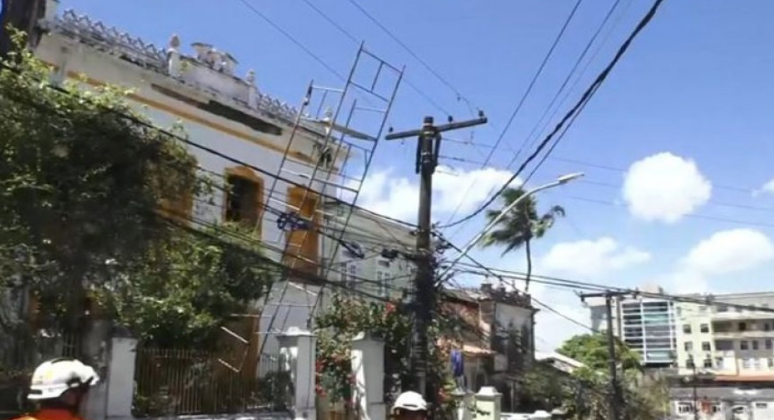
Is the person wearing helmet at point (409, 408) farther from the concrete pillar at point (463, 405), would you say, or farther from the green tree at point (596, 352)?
the green tree at point (596, 352)

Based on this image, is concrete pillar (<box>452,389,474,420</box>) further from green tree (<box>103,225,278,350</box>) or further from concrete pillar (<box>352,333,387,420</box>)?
green tree (<box>103,225,278,350</box>)

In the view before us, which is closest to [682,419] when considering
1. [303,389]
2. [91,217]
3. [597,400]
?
[597,400]

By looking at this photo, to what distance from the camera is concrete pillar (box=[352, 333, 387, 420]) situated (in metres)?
13.7

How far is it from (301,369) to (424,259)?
8.92 ft

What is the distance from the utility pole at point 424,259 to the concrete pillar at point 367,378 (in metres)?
0.75

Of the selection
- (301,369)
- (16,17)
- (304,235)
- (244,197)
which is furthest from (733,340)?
(16,17)

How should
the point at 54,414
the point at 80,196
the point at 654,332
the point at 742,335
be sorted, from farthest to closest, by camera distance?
the point at 654,332 < the point at 742,335 < the point at 80,196 < the point at 54,414

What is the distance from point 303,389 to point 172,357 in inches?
89.4

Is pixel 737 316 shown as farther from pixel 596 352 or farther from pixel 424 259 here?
pixel 424 259

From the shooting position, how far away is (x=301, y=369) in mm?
12617

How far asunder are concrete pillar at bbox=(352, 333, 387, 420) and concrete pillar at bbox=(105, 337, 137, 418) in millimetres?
4498

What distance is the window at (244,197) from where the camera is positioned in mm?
17172


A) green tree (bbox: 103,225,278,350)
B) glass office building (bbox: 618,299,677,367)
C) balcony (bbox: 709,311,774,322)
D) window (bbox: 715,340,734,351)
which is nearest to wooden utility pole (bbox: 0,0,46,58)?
green tree (bbox: 103,225,278,350)

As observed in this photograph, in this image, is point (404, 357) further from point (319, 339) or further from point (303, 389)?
point (303, 389)
